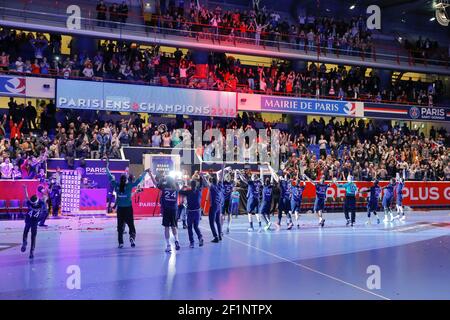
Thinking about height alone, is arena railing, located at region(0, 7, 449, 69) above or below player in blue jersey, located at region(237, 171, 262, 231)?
above

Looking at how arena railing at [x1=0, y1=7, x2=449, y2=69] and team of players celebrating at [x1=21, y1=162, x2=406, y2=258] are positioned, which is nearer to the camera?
team of players celebrating at [x1=21, y1=162, x2=406, y2=258]

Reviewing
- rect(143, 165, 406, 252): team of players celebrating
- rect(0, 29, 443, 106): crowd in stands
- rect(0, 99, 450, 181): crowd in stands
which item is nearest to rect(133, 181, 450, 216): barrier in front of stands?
rect(0, 99, 450, 181): crowd in stands

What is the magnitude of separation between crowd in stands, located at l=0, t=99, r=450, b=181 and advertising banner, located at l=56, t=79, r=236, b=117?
83 centimetres

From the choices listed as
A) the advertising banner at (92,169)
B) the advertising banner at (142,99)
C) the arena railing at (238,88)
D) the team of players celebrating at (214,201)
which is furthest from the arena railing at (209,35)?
the team of players celebrating at (214,201)

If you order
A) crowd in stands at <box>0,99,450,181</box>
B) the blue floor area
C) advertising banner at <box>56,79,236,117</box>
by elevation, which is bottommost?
the blue floor area

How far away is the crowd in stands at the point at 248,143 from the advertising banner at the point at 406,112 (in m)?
1.11

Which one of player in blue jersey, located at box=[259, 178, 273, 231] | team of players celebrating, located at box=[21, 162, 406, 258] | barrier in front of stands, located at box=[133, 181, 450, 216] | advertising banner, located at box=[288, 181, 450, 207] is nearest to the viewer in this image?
team of players celebrating, located at box=[21, 162, 406, 258]

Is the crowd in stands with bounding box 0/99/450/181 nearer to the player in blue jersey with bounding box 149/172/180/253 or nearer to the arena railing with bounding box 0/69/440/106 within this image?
the arena railing with bounding box 0/69/440/106

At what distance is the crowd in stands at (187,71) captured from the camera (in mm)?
27609

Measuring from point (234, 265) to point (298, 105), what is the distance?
77.8 feet

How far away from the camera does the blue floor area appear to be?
8.33 metres

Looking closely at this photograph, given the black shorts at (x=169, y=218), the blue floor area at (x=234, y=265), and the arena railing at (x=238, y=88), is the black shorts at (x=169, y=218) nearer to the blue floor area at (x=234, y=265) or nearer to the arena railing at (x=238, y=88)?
the blue floor area at (x=234, y=265)
